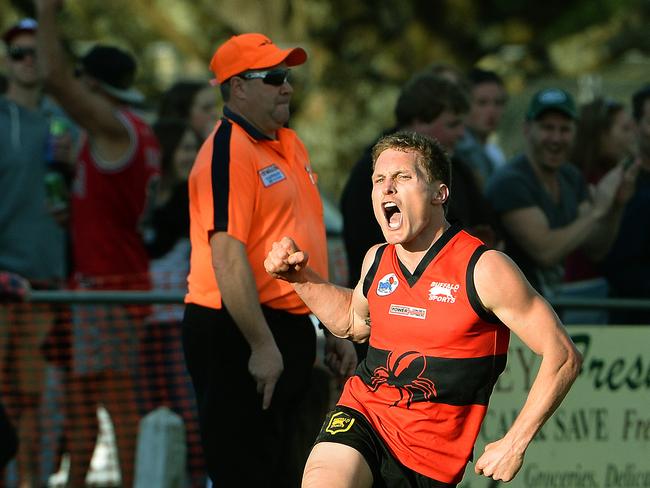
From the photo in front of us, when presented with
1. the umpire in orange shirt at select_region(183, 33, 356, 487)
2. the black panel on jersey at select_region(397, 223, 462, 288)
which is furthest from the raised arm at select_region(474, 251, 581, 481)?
the umpire in orange shirt at select_region(183, 33, 356, 487)

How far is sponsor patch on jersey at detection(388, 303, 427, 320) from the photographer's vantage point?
4.72m

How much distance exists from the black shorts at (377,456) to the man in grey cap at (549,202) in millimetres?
2983

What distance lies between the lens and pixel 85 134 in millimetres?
7586

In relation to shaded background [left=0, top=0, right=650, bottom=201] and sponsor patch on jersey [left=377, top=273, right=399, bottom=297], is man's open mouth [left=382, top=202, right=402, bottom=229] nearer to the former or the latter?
sponsor patch on jersey [left=377, top=273, right=399, bottom=297]

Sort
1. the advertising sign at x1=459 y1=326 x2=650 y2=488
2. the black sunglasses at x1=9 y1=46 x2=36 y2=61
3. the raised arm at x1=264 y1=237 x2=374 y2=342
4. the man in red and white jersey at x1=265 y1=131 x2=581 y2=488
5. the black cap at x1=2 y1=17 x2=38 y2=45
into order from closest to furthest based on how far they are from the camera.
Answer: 1. the man in red and white jersey at x1=265 y1=131 x2=581 y2=488
2. the raised arm at x1=264 y1=237 x2=374 y2=342
3. the advertising sign at x1=459 y1=326 x2=650 y2=488
4. the black sunglasses at x1=9 y1=46 x2=36 y2=61
5. the black cap at x1=2 y1=17 x2=38 y2=45

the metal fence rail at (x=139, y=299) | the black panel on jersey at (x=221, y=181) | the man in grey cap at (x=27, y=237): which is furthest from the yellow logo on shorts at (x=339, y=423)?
the man in grey cap at (x=27, y=237)

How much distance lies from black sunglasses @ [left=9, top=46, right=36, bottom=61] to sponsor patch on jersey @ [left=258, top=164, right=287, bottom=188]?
287 centimetres

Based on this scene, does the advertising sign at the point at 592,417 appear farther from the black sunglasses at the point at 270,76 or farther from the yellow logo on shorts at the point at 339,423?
the yellow logo on shorts at the point at 339,423

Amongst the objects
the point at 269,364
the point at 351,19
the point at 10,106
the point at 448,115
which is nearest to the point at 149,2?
the point at 351,19

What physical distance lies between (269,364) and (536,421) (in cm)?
140

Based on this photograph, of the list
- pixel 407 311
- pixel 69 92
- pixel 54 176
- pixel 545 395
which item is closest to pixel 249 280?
pixel 407 311

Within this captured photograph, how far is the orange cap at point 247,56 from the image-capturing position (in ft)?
19.1

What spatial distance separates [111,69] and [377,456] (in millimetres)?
3708

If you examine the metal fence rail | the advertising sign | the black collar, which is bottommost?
the advertising sign
